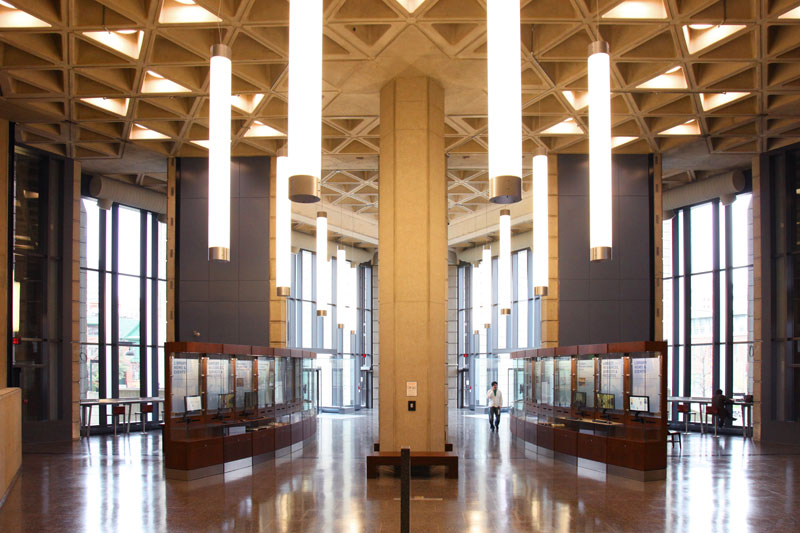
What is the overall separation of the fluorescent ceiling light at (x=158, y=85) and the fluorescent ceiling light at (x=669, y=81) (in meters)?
10.9

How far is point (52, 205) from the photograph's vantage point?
21000mm

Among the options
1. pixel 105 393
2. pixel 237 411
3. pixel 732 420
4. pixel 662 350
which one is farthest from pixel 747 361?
pixel 105 393

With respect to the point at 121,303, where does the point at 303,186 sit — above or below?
above

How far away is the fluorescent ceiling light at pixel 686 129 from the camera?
19344mm

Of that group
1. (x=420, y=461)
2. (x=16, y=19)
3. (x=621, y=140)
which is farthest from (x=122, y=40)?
(x=621, y=140)

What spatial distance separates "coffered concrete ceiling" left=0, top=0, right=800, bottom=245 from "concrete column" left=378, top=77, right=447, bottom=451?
1.39 m

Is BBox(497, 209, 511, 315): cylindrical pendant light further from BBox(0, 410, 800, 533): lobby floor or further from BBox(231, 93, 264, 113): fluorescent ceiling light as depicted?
BBox(231, 93, 264, 113): fluorescent ceiling light

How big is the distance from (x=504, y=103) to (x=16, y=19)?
10285 millimetres

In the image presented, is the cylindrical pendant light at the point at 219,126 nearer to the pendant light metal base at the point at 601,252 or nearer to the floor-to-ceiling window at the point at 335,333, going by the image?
the pendant light metal base at the point at 601,252

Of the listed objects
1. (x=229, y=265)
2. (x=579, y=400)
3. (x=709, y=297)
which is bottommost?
(x=579, y=400)

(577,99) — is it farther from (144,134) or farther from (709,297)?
(709,297)

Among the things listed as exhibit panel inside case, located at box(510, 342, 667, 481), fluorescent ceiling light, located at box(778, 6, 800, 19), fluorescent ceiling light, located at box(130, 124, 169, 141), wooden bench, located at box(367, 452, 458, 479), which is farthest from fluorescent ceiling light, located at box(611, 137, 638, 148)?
fluorescent ceiling light, located at box(130, 124, 169, 141)

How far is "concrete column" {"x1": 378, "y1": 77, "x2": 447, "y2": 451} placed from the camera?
1439cm

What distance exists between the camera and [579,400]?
1591cm
